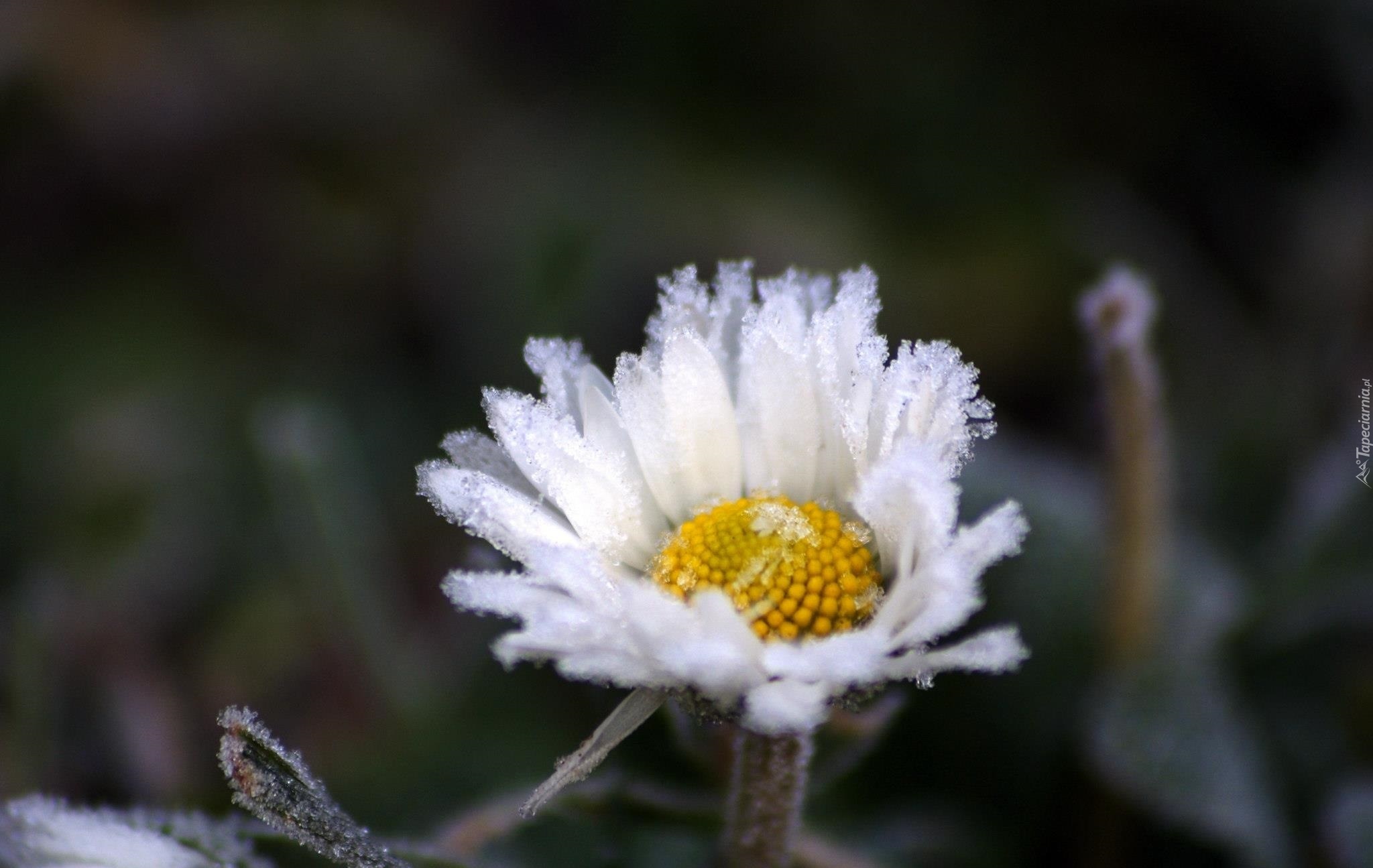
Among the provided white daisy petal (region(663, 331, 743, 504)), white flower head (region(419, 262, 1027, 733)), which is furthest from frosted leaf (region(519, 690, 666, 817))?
white daisy petal (region(663, 331, 743, 504))

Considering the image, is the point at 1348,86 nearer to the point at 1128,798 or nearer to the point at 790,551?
the point at 1128,798

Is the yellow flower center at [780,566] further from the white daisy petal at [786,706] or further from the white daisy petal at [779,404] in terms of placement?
the white daisy petal at [786,706]

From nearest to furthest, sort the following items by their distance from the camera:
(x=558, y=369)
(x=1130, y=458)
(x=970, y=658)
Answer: (x=970, y=658) → (x=558, y=369) → (x=1130, y=458)

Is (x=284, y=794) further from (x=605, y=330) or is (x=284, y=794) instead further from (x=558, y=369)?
(x=605, y=330)

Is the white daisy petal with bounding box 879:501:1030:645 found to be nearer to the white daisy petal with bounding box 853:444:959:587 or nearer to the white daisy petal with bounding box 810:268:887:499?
the white daisy petal with bounding box 853:444:959:587

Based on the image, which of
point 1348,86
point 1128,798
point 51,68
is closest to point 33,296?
point 51,68

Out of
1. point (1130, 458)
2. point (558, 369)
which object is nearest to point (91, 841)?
point (558, 369)
